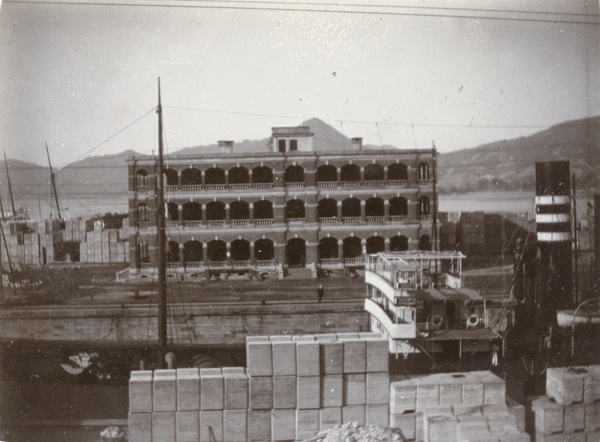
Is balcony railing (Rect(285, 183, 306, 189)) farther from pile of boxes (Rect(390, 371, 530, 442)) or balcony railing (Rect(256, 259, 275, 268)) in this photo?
pile of boxes (Rect(390, 371, 530, 442))

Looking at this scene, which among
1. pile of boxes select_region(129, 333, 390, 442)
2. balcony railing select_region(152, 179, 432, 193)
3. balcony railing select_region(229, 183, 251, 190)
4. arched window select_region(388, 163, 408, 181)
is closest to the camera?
pile of boxes select_region(129, 333, 390, 442)

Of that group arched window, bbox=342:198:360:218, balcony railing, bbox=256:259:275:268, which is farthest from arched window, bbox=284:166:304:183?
balcony railing, bbox=256:259:275:268

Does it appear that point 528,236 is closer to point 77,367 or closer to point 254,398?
point 254,398

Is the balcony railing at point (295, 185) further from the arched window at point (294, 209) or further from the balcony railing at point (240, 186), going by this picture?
the balcony railing at point (240, 186)

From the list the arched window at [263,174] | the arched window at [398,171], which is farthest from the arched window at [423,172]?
the arched window at [263,174]

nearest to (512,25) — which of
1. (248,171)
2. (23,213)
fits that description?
(248,171)

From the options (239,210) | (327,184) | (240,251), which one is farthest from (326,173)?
(240,251)
